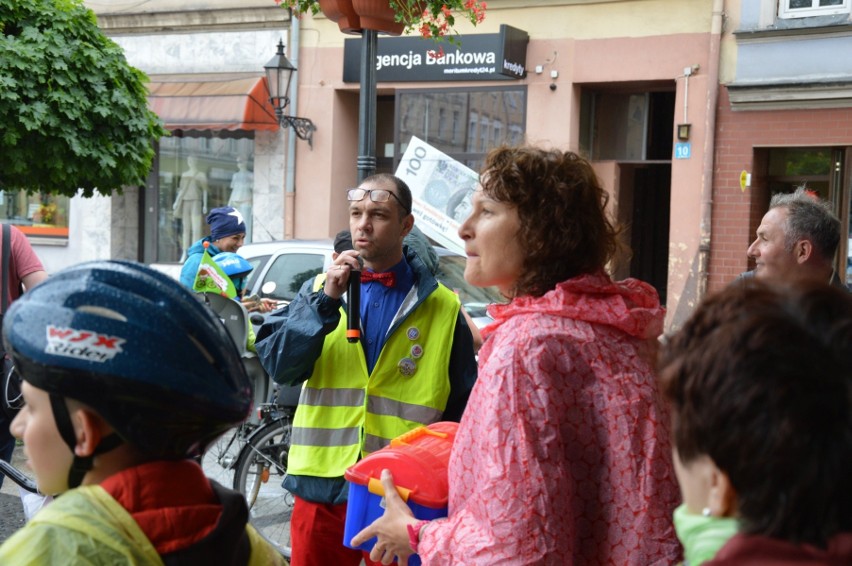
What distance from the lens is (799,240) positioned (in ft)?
14.9

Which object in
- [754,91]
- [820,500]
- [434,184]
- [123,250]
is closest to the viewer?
[820,500]

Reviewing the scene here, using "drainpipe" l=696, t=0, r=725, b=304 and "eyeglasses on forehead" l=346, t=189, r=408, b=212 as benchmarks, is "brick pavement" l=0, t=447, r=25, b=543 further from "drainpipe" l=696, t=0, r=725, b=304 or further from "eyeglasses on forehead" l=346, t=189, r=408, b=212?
"drainpipe" l=696, t=0, r=725, b=304

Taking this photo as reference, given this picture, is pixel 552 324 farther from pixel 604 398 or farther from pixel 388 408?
pixel 388 408

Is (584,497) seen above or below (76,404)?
below

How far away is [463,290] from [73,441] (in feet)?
22.2

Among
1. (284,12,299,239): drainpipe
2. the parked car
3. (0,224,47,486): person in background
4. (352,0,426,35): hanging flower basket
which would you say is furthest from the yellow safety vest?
(284,12,299,239): drainpipe

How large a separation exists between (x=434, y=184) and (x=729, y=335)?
928 cm

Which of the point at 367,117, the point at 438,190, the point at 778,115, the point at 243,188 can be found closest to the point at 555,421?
the point at 367,117

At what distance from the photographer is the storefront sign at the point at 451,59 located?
551 inches

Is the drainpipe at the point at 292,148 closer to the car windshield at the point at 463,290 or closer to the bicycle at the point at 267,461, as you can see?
the car windshield at the point at 463,290

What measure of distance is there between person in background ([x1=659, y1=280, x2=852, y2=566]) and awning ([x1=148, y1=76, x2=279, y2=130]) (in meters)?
14.5

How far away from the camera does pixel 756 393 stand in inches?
Result: 51.1

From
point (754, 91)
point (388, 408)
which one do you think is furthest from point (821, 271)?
point (754, 91)

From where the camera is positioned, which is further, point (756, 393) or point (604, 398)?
point (604, 398)
